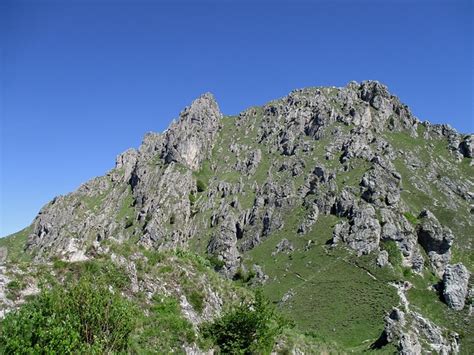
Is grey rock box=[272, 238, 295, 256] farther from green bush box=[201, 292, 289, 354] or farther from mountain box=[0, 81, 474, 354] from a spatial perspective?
green bush box=[201, 292, 289, 354]

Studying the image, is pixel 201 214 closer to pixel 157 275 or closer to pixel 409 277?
pixel 409 277

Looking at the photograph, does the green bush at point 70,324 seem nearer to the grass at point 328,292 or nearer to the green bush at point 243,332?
the green bush at point 243,332

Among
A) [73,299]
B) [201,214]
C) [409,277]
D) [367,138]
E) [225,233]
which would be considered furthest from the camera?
[201,214]

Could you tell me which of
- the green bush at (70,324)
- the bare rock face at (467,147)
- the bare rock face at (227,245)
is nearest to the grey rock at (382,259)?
the bare rock face at (227,245)

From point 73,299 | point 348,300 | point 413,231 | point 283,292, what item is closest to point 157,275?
point 73,299

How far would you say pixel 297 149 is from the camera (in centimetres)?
19050

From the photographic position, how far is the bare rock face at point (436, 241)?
125688mm

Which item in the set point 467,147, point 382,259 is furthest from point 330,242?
point 467,147

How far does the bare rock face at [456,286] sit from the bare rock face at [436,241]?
60.3 ft

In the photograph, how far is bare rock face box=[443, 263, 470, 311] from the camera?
100562mm

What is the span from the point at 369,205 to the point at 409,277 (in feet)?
92.0

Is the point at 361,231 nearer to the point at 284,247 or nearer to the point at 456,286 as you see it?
the point at 284,247

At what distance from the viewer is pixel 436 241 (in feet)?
424

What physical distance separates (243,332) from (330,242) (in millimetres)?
110176
